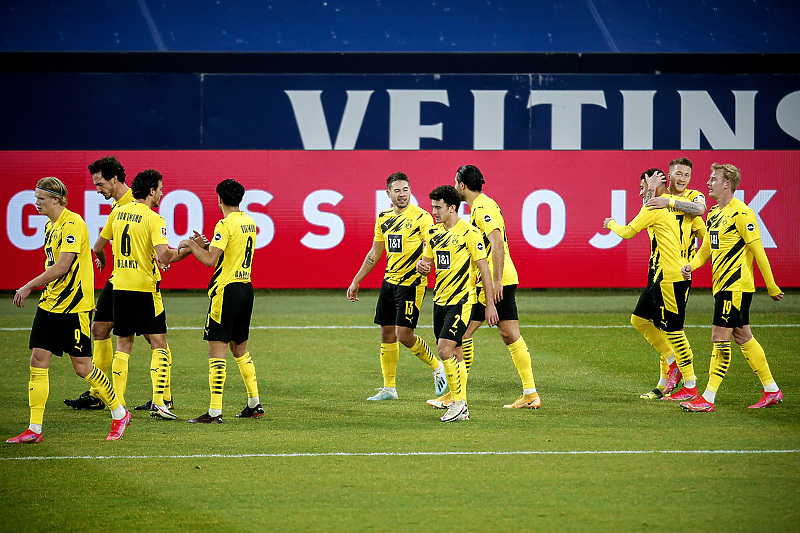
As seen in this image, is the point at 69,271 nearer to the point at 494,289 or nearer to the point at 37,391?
the point at 37,391

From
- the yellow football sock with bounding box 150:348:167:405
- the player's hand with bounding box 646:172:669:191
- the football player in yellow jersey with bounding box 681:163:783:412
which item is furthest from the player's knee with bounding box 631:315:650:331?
the yellow football sock with bounding box 150:348:167:405

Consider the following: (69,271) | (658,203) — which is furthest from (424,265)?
(69,271)

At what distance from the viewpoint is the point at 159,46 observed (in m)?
23.2

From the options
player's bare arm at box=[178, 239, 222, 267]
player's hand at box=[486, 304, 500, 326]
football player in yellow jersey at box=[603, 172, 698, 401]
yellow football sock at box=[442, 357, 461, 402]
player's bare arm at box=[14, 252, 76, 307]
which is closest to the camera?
player's bare arm at box=[14, 252, 76, 307]

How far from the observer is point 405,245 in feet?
30.1

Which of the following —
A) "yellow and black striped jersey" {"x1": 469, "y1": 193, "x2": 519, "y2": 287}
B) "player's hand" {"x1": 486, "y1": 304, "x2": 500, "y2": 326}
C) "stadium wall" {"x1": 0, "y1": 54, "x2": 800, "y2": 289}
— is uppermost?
"stadium wall" {"x1": 0, "y1": 54, "x2": 800, "y2": 289}

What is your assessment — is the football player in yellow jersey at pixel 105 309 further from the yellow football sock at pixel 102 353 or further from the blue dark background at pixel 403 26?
the blue dark background at pixel 403 26

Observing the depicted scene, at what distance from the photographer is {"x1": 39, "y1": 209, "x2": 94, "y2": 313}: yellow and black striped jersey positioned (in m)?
7.29

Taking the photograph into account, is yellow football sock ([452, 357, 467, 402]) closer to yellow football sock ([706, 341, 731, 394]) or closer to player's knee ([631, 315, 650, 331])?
player's knee ([631, 315, 650, 331])

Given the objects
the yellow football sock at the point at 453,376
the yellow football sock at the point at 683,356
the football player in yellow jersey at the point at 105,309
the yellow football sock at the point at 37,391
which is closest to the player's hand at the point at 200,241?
the football player in yellow jersey at the point at 105,309

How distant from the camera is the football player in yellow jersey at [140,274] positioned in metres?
7.93

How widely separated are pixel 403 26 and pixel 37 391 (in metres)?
18.0

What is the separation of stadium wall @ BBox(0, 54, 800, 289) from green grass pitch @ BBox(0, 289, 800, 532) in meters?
6.45

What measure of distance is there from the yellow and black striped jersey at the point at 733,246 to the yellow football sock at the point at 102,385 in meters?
5.25
